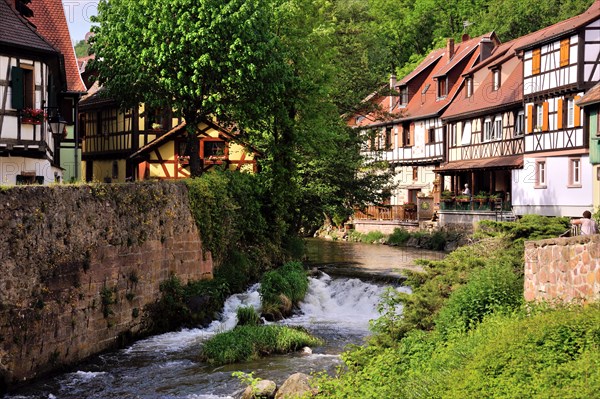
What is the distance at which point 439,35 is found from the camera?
73.5 m

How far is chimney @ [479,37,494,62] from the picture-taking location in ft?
180

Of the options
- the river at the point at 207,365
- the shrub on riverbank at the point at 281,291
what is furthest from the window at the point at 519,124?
the shrub on riverbank at the point at 281,291

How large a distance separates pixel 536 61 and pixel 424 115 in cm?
1548

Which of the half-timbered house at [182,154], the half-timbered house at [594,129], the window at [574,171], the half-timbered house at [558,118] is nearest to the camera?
the half-timbered house at [594,129]

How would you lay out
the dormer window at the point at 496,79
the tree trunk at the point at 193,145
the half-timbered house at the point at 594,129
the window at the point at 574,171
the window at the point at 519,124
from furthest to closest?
the dormer window at the point at 496,79
the window at the point at 519,124
the window at the point at 574,171
the half-timbered house at the point at 594,129
the tree trunk at the point at 193,145

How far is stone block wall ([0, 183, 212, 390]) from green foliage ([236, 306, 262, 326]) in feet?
6.83

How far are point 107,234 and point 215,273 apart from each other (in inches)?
264

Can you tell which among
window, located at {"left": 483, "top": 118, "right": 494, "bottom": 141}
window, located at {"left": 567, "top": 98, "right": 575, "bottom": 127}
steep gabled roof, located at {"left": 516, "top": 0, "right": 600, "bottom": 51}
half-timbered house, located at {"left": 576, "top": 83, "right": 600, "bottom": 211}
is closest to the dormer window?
window, located at {"left": 483, "top": 118, "right": 494, "bottom": 141}

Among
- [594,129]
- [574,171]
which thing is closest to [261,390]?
[594,129]

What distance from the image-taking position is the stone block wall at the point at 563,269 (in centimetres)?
1388

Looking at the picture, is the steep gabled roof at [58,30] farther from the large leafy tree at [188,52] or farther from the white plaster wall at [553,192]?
the white plaster wall at [553,192]

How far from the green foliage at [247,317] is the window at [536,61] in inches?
908

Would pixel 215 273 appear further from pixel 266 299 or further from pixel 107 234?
pixel 107 234

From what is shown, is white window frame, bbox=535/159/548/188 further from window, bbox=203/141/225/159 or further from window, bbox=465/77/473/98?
window, bbox=203/141/225/159
